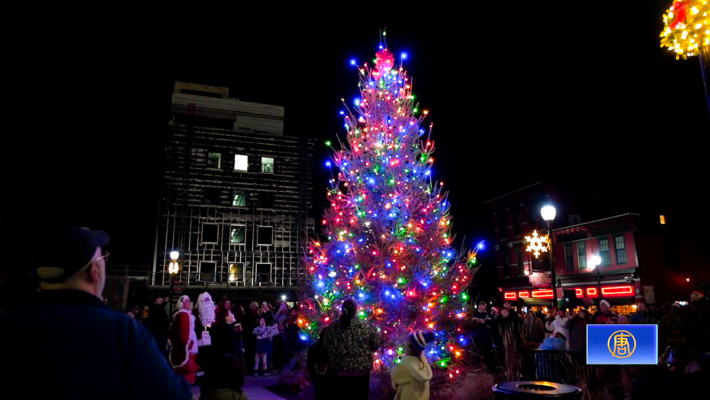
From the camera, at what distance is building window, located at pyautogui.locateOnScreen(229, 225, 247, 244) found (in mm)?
40406

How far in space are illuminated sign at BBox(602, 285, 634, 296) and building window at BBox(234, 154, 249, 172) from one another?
1209 inches

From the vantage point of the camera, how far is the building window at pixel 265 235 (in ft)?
135

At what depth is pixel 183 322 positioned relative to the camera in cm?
766

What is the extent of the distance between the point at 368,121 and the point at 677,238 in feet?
116

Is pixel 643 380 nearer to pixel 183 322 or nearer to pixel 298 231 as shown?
pixel 183 322

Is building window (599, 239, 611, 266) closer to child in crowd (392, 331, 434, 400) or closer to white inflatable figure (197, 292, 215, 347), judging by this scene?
white inflatable figure (197, 292, 215, 347)

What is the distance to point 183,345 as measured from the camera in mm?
7566

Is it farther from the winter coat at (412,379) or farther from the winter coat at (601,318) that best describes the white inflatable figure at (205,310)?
the winter coat at (601,318)

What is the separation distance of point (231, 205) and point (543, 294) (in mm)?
28435

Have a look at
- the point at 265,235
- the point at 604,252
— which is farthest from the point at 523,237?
the point at 265,235

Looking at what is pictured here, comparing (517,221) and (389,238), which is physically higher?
(517,221)

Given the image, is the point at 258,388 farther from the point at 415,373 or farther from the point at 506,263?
the point at 506,263

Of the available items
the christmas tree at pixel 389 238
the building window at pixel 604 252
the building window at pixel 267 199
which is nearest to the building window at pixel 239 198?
the building window at pixel 267 199

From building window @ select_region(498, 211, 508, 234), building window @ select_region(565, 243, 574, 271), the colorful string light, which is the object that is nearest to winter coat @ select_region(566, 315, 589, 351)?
the colorful string light
